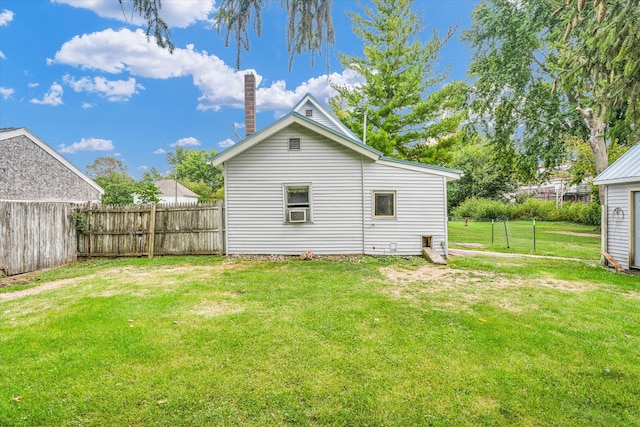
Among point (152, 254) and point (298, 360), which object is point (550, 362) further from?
point (152, 254)

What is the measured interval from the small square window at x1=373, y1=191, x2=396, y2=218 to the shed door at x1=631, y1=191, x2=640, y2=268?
19.7ft

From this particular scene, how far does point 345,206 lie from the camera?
32.9ft

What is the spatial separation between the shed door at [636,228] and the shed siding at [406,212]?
452 centimetres

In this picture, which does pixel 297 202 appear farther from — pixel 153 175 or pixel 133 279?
pixel 153 175

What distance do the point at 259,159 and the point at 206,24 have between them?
22.0 ft

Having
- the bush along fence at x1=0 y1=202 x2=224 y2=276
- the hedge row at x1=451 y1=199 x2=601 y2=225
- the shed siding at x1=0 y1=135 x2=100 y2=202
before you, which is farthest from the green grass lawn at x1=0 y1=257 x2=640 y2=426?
the hedge row at x1=451 y1=199 x2=601 y2=225

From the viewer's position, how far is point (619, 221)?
841cm

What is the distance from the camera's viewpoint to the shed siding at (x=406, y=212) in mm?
10000

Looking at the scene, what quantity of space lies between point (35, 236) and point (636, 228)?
1577 centimetres

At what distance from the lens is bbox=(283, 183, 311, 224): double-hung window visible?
10.0 meters

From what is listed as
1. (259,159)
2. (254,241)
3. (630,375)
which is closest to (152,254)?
(254,241)

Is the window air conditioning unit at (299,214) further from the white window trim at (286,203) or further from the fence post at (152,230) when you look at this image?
the fence post at (152,230)

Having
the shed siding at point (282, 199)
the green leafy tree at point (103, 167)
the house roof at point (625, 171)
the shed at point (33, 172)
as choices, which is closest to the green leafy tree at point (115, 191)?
the green leafy tree at point (103, 167)

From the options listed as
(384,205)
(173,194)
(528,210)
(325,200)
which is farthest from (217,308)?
(173,194)
